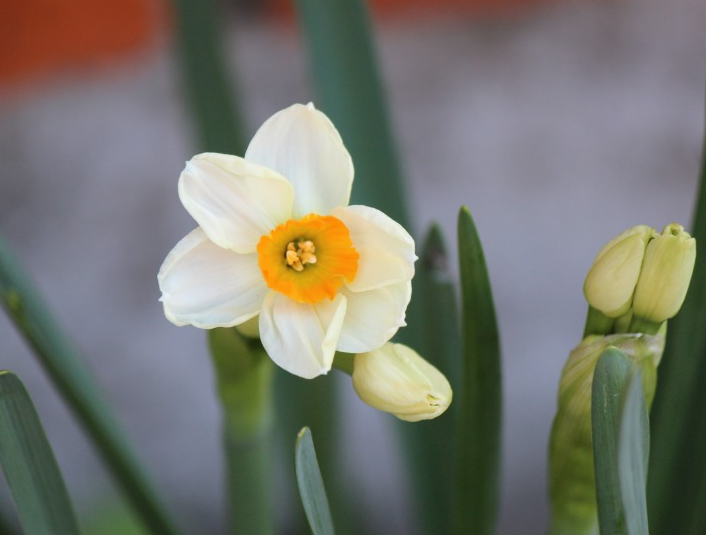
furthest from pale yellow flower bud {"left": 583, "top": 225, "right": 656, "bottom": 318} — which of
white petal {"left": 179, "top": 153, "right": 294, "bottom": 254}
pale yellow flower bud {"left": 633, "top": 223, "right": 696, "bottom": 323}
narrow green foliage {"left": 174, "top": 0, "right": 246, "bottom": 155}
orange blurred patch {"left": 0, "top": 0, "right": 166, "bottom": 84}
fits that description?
orange blurred patch {"left": 0, "top": 0, "right": 166, "bottom": 84}

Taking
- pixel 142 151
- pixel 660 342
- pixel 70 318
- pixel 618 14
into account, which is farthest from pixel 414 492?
pixel 618 14

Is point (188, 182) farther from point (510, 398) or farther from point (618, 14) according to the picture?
point (618, 14)

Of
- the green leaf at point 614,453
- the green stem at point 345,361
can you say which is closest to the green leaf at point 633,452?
the green leaf at point 614,453

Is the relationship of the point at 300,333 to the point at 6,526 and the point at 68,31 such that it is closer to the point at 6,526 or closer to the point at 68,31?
the point at 6,526

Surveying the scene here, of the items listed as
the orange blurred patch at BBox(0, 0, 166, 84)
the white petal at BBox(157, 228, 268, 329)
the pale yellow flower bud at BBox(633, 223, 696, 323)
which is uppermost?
the orange blurred patch at BBox(0, 0, 166, 84)

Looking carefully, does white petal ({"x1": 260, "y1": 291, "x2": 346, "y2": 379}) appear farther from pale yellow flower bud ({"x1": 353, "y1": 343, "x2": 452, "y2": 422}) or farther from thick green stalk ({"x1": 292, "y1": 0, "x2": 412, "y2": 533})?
thick green stalk ({"x1": 292, "y1": 0, "x2": 412, "y2": 533})

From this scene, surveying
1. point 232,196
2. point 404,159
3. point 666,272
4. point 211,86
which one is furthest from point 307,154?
point 404,159
